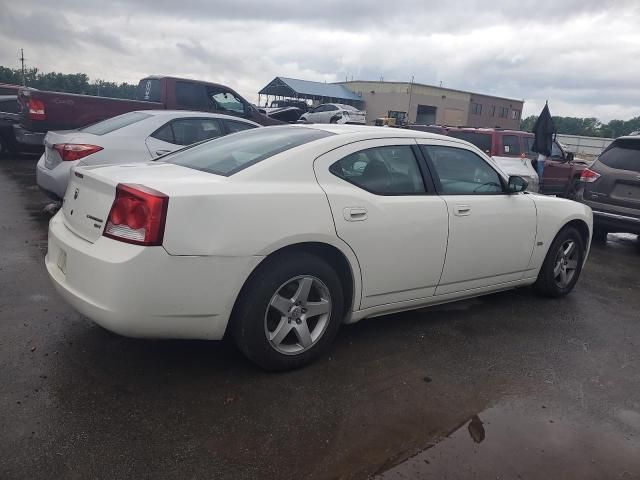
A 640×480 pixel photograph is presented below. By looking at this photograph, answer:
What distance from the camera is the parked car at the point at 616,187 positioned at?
728 cm

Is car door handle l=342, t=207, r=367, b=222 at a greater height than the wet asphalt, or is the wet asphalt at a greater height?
car door handle l=342, t=207, r=367, b=222

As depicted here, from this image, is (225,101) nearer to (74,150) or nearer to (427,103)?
(74,150)

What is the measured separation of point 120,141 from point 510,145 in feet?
24.4

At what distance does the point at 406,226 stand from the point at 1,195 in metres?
7.05

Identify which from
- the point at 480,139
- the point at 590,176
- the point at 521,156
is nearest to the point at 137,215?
the point at 590,176

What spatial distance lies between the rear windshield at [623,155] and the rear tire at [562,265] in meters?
3.09

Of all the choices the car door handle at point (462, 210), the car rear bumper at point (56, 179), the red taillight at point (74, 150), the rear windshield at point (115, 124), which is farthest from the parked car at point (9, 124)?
the car door handle at point (462, 210)

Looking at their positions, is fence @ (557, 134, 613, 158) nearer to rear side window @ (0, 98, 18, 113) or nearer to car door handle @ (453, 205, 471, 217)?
rear side window @ (0, 98, 18, 113)

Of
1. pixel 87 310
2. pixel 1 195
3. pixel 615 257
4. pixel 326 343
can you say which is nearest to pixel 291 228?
pixel 326 343

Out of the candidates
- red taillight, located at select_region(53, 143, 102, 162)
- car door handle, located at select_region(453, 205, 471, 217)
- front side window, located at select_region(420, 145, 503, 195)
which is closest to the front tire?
car door handle, located at select_region(453, 205, 471, 217)

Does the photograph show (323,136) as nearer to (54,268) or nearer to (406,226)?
(406,226)

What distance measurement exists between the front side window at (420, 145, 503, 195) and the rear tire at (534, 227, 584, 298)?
98 centimetres

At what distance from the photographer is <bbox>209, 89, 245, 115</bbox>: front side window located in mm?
11664

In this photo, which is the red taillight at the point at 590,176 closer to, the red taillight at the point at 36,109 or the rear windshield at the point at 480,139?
the rear windshield at the point at 480,139
